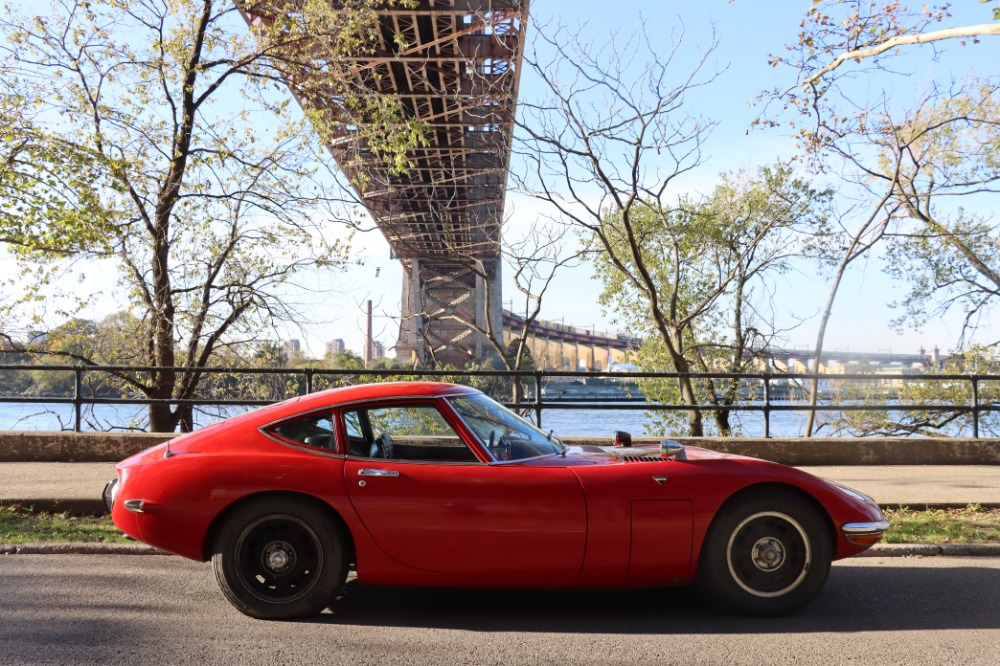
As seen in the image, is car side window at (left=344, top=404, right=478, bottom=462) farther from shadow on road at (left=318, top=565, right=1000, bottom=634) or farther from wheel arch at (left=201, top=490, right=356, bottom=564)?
shadow on road at (left=318, top=565, right=1000, bottom=634)

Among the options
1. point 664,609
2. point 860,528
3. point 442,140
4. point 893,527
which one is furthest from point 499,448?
point 442,140

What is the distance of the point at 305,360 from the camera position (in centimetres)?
1577

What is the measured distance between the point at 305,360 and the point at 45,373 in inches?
197

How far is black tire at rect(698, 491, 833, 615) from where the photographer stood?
3828 millimetres

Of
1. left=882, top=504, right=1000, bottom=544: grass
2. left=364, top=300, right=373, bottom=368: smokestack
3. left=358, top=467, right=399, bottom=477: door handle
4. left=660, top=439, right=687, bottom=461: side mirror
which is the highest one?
left=364, top=300, right=373, bottom=368: smokestack

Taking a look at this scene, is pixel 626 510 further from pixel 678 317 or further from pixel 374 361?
pixel 374 361

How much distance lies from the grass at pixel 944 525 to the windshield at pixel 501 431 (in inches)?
119

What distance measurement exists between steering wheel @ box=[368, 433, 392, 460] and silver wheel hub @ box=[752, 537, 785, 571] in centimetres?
195

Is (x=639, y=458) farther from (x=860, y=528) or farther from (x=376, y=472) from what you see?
(x=376, y=472)

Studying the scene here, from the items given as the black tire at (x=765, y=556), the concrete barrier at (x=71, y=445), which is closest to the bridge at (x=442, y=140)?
the concrete barrier at (x=71, y=445)

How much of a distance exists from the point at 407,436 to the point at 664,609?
168 centimetres

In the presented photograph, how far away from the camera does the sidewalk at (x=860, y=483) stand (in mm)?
6645

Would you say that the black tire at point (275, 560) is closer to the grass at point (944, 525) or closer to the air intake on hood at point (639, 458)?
the air intake on hood at point (639, 458)

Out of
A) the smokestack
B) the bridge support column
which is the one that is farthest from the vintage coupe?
the bridge support column
